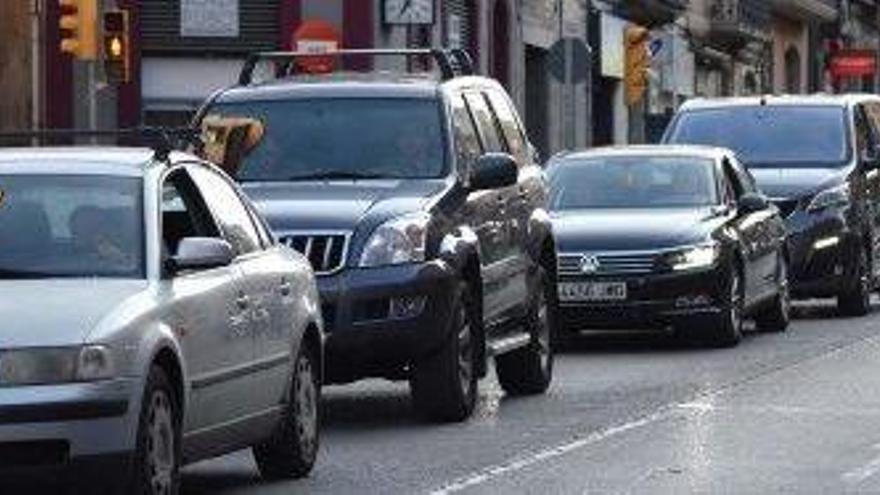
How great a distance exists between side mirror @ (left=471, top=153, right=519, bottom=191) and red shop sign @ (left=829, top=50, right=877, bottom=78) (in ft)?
173

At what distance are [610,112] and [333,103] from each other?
124 ft

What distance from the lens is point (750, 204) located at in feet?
73.6

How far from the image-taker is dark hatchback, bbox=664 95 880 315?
25.5m

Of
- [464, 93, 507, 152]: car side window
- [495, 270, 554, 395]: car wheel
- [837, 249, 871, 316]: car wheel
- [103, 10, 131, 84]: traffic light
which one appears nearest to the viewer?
[464, 93, 507, 152]: car side window

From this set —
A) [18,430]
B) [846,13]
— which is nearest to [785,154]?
[18,430]

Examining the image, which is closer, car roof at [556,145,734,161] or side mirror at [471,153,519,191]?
side mirror at [471,153,519,191]

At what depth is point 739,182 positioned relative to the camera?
75.2 ft

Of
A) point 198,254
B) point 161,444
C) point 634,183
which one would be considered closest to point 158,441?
point 161,444

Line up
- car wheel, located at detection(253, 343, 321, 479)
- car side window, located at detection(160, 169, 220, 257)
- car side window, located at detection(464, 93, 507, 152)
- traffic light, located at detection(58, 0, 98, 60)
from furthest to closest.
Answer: traffic light, located at detection(58, 0, 98, 60) < car side window, located at detection(464, 93, 507, 152) < car wheel, located at detection(253, 343, 321, 479) < car side window, located at detection(160, 169, 220, 257)

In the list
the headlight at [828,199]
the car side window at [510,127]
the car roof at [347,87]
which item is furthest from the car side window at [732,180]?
the car roof at [347,87]

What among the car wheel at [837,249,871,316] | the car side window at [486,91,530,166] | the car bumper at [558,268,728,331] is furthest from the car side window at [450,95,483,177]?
the car wheel at [837,249,871,316]

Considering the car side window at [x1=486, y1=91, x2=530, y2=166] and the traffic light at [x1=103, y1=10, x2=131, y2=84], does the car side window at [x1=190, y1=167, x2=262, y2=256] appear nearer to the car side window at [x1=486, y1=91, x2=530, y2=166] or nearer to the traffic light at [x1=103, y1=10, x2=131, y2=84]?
the car side window at [x1=486, y1=91, x2=530, y2=166]

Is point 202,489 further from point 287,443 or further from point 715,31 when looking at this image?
point 715,31

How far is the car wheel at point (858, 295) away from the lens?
25797 mm
